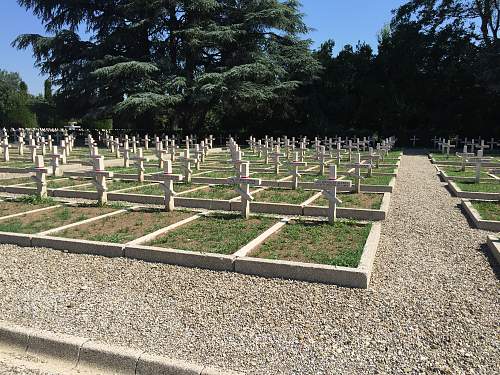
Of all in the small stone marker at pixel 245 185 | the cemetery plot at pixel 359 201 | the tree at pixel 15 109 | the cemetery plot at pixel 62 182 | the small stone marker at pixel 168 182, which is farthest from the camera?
the tree at pixel 15 109

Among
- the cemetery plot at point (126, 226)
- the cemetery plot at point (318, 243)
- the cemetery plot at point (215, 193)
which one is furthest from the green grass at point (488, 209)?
the cemetery plot at point (126, 226)

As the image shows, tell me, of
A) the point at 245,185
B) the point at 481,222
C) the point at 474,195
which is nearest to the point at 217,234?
the point at 245,185

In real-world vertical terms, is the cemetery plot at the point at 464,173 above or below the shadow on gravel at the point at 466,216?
above

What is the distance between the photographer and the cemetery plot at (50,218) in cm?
701

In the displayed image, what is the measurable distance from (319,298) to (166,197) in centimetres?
484

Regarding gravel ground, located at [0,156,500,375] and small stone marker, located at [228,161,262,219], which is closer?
gravel ground, located at [0,156,500,375]

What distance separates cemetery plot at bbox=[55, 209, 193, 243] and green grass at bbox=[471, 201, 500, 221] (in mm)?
5533

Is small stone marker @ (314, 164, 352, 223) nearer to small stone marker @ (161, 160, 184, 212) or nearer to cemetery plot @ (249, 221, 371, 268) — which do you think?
cemetery plot @ (249, 221, 371, 268)

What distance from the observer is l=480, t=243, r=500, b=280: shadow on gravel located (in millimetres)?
5320

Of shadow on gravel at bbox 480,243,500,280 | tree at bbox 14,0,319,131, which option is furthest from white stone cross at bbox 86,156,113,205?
tree at bbox 14,0,319,131

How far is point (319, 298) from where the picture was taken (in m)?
4.51

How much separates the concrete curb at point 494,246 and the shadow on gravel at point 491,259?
0.04 meters

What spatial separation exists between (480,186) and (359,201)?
447 cm

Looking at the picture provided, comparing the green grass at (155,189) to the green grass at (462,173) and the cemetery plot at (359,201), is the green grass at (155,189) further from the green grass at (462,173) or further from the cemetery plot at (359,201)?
the green grass at (462,173)
